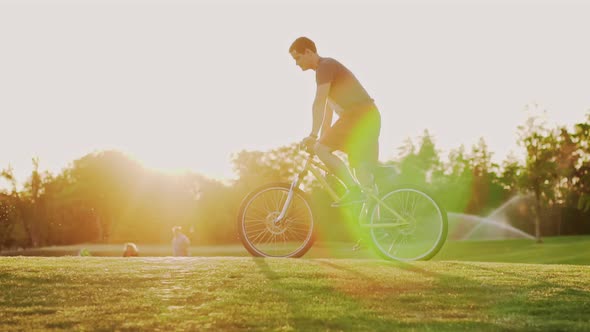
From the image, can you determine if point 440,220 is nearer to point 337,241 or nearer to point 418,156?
point 337,241

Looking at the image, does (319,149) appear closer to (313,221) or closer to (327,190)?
(327,190)

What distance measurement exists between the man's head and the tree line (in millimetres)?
32059

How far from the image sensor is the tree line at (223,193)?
45.2 m

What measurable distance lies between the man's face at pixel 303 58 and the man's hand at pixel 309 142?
789 millimetres

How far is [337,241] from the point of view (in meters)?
53.1

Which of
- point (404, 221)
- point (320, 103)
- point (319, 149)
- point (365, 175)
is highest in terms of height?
point (320, 103)

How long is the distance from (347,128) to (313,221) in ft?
3.97

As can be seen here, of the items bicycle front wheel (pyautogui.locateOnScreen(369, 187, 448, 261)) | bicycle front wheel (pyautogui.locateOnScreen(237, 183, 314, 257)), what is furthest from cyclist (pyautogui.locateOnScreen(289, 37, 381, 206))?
bicycle front wheel (pyautogui.locateOnScreen(237, 183, 314, 257))

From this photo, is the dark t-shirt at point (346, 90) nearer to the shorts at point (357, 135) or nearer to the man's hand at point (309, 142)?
the shorts at point (357, 135)

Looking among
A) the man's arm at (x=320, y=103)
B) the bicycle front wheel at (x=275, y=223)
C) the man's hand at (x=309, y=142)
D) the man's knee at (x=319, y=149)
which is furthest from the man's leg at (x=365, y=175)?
the bicycle front wheel at (x=275, y=223)

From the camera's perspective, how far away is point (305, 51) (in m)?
7.22

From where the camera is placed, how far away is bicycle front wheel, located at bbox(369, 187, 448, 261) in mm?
7242

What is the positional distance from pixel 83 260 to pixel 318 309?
147 inches

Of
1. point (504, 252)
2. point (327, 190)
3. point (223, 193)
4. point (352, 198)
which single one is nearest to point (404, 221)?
point (352, 198)
